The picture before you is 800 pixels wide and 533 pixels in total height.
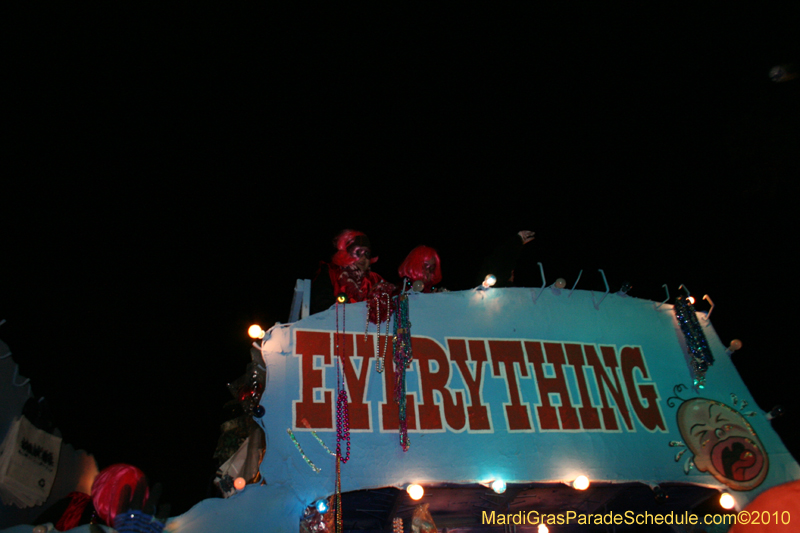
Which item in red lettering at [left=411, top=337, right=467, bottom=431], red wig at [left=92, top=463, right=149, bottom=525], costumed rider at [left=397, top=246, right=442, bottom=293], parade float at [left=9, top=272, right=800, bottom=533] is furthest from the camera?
costumed rider at [left=397, top=246, right=442, bottom=293]

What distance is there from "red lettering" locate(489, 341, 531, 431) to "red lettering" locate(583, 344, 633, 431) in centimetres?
65

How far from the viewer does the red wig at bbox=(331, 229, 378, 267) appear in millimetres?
4426

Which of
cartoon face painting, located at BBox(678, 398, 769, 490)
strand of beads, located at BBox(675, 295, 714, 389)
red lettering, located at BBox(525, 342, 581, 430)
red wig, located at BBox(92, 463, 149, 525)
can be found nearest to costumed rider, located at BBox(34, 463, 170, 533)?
red wig, located at BBox(92, 463, 149, 525)

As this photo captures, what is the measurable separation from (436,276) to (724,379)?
2683 millimetres

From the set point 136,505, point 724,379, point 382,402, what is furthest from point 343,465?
point 724,379

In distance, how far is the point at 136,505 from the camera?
118 inches

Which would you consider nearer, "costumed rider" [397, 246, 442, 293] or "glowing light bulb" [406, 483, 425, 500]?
"glowing light bulb" [406, 483, 425, 500]

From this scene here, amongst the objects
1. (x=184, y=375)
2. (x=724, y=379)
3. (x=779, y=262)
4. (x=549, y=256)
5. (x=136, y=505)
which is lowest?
(x=136, y=505)

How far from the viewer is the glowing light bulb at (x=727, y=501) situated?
348 centimetres

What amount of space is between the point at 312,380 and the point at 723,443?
328cm

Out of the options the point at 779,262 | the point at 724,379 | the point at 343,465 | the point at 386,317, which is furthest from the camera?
the point at 779,262

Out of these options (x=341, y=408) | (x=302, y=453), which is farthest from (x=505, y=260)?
(x=302, y=453)

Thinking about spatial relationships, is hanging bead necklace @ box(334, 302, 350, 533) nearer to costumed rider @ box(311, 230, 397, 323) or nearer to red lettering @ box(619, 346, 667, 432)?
costumed rider @ box(311, 230, 397, 323)

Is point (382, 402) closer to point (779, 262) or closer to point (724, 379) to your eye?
point (724, 379)
